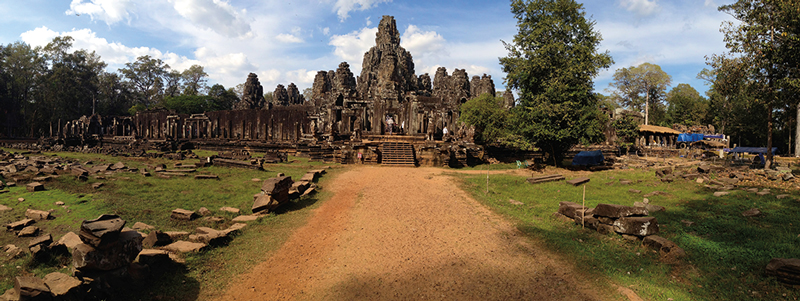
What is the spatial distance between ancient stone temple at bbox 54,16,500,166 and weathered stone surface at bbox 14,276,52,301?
15927 millimetres

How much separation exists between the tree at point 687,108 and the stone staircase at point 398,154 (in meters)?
37.4

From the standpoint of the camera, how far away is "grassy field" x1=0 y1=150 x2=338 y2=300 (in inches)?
181

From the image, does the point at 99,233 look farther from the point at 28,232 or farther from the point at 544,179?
the point at 544,179

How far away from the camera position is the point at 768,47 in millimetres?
10945

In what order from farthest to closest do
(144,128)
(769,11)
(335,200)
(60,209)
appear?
1. (144,128)
2. (769,11)
3. (335,200)
4. (60,209)

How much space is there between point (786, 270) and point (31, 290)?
8.58m

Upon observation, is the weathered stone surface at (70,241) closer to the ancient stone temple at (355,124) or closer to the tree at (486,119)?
the ancient stone temple at (355,124)

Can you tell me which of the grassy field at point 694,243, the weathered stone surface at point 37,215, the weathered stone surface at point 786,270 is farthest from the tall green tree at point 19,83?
Result: the weathered stone surface at point 786,270

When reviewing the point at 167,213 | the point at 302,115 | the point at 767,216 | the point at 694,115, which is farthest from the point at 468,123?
the point at 694,115

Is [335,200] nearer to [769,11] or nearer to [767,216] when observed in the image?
[767,216]

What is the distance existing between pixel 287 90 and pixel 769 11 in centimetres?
5208

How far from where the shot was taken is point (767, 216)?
276 inches

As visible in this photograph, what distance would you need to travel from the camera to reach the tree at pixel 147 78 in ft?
192

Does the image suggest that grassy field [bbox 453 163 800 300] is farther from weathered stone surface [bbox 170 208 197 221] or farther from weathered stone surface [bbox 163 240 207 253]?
weathered stone surface [bbox 170 208 197 221]
